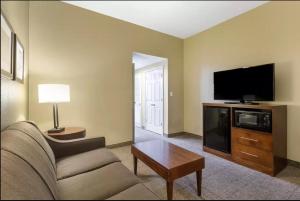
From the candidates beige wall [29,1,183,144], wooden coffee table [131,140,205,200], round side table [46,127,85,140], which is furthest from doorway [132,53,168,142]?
wooden coffee table [131,140,205,200]

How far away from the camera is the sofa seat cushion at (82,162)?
1.17 meters

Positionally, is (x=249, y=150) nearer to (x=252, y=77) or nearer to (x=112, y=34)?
(x=252, y=77)

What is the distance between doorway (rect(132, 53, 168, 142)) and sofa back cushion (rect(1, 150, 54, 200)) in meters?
2.37

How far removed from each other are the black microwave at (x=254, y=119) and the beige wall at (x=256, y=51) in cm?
49

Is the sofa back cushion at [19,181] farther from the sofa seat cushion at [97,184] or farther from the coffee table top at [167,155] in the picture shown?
the coffee table top at [167,155]

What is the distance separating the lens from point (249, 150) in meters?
1.94

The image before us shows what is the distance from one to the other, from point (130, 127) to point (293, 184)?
2.24 meters

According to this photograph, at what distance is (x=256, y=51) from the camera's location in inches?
91.7

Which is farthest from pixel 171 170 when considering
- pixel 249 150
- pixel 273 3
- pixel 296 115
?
pixel 273 3

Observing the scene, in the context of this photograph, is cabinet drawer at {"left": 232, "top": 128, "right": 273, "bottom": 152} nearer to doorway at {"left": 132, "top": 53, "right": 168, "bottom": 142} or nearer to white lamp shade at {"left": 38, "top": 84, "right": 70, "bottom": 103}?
doorway at {"left": 132, "top": 53, "right": 168, "bottom": 142}

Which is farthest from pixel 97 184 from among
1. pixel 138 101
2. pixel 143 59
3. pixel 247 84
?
pixel 138 101

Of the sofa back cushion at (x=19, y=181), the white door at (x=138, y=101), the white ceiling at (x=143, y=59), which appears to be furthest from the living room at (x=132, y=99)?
the white door at (x=138, y=101)

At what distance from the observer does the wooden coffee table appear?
122 cm

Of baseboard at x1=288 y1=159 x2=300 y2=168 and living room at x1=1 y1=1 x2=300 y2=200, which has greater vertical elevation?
living room at x1=1 y1=1 x2=300 y2=200
